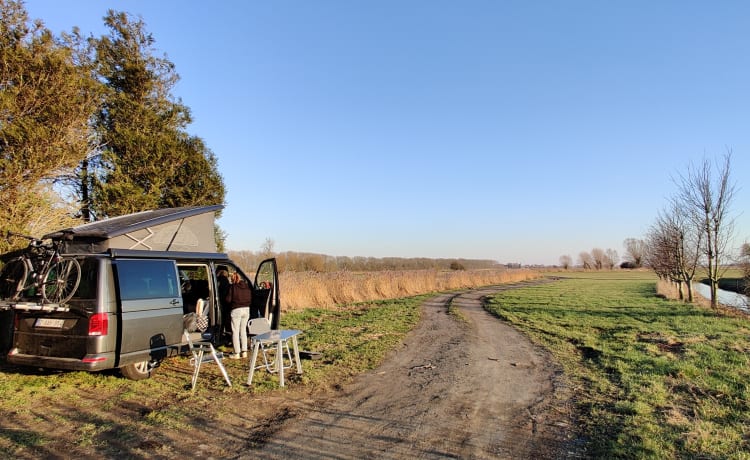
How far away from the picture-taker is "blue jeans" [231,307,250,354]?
7.55m

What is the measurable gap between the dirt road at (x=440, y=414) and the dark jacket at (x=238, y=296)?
2.45 m

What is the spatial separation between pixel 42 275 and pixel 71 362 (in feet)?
4.14

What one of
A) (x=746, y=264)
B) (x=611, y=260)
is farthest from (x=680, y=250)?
(x=611, y=260)

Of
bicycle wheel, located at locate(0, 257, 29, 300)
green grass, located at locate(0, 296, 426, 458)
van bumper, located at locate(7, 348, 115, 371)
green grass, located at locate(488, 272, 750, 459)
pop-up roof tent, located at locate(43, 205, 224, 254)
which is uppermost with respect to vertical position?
pop-up roof tent, located at locate(43, 205, 224, 254)

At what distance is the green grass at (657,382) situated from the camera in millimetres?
4121

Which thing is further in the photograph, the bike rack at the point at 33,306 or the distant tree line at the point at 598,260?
the distant tree line at the point at 598,260

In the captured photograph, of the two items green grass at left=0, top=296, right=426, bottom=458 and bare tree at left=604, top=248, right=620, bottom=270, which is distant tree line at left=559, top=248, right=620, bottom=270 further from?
green grass at left=0, top=296, right=426, bottom=458

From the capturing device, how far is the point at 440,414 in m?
5.02

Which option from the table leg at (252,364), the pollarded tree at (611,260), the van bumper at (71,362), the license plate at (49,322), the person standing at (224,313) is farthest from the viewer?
the pollarded tree at (611,260)

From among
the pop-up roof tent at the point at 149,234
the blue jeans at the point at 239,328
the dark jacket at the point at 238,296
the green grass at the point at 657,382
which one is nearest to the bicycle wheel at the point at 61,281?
the pop-up roof tent at the point at 149,234

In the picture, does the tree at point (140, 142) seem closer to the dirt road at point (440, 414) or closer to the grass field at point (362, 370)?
the grass field at point (362, 370)

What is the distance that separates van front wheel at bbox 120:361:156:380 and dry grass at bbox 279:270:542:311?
10.3 m

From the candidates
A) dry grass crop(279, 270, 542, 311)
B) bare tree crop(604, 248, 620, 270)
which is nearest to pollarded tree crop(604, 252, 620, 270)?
bare tree crop(604, 248, 620, 270)

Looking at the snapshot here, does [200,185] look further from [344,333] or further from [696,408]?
[696,408]
